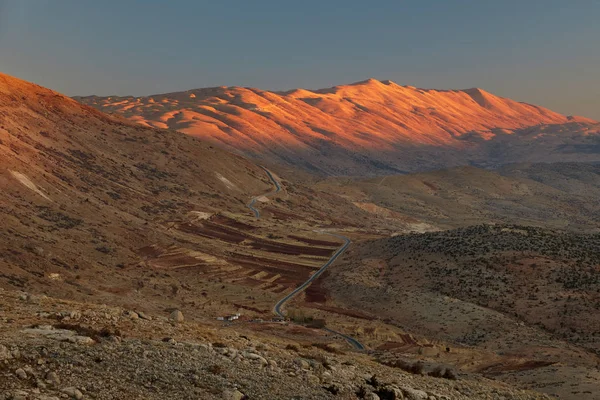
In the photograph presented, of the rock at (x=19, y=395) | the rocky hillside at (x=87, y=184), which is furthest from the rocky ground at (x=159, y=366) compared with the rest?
the rocky hillside at (x=87, y=184)

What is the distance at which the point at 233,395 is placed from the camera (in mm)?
19875

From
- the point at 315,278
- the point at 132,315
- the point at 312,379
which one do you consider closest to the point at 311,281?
the point at 315,278

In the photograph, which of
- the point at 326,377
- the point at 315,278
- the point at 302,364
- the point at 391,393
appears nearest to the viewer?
the point at 391,393

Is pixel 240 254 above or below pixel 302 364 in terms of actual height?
below

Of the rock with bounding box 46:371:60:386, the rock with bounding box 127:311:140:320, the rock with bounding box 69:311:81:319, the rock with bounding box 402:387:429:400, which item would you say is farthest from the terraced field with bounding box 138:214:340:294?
the rock with bounding box 46:371:60:386

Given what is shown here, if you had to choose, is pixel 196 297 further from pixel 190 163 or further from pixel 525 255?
pixel 190 163

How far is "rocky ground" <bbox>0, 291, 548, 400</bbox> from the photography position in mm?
18234

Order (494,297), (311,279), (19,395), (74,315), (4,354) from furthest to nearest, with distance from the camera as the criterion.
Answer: (311,279) → (494,297) → (74,315) → (4,354) → (19,395)

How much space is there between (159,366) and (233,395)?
2.90 metres

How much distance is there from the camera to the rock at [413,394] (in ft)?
78.7

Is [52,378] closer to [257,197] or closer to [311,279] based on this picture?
[311,279]

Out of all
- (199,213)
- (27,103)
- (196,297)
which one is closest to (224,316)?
(196,297)

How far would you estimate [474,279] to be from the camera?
77.7m

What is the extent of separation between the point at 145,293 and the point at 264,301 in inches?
553
